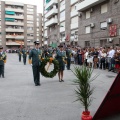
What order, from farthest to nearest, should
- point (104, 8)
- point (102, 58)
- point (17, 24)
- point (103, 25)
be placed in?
point (17, 24), point (103, 25), point (104, 8), point (102, 58)

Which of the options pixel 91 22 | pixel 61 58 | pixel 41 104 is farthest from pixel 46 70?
pixel 91 22

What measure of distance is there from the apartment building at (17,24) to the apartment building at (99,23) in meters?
53.4

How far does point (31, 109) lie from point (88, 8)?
88.7 feet

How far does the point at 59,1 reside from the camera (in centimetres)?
5097

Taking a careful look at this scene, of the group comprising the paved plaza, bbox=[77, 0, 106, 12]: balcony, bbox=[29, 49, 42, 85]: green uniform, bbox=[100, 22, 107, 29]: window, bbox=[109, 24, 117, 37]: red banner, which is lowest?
the paved plaza

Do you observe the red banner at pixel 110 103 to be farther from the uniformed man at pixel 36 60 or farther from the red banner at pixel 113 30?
the red banner at pixel 113 30

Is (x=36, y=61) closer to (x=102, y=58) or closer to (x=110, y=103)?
(x=110, y=103)

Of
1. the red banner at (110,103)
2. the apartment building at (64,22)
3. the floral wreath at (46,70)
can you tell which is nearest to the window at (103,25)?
the apartment building at (64,22)

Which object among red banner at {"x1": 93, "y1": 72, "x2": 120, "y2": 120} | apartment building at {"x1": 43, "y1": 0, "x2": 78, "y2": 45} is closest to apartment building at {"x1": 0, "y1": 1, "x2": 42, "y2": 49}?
apartment building at {"x1": 43, "y1": 0, "x2": 78, "y2": 45}

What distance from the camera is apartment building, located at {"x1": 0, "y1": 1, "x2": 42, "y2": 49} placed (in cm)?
8719

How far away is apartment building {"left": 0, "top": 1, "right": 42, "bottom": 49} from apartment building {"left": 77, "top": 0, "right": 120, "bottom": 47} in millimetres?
53357

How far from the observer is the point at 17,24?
89.2m

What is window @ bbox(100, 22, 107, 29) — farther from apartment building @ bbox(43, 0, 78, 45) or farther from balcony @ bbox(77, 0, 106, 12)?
apartment building @ bbox(43, 0, 78, 45)

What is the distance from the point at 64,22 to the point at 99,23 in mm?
18582
